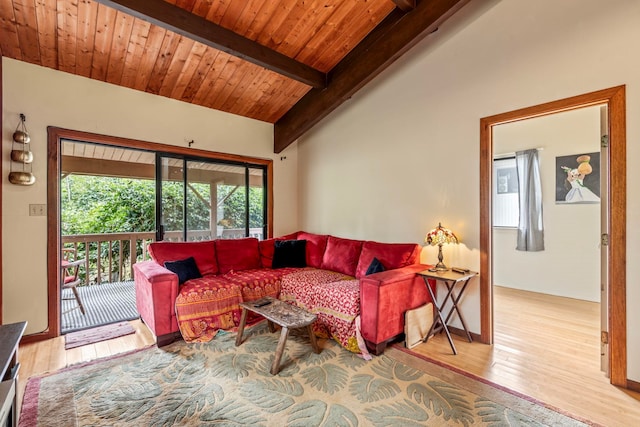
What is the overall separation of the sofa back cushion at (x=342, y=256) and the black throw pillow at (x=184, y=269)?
1.55 meters

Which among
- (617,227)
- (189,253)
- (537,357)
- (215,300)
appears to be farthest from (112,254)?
(617,227)

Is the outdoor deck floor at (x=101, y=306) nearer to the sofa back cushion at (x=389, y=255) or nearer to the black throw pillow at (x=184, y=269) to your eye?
the black throw pillow at (x=184, y=269)

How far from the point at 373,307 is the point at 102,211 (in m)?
5.81

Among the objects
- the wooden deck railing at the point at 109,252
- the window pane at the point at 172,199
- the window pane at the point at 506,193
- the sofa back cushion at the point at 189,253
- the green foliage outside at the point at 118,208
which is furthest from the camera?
the wooden deck railing at the point at 109,252

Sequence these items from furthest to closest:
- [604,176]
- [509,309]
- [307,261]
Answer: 1. [307,261]
2. [509,309]
3. [604,176]

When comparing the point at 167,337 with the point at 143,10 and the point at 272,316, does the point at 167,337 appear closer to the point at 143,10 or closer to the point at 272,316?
the point at 272,316

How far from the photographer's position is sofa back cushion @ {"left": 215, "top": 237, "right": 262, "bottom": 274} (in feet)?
11.8

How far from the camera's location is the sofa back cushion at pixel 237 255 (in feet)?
11.8

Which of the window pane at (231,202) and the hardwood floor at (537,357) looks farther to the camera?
the window pane at (231,202)

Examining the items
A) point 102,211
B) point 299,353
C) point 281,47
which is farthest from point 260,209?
point 102,211

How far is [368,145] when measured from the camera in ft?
12.5

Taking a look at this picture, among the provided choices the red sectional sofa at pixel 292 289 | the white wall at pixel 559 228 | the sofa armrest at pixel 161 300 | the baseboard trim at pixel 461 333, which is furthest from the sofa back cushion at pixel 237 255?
the white wall at pixel 559 228

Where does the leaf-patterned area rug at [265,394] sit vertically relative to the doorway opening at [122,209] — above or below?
below

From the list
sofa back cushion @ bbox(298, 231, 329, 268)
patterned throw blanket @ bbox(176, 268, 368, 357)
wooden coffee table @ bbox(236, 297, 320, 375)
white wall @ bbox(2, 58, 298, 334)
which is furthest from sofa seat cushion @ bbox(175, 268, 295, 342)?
white wall @ bbox(2, 58, 298, 334)
